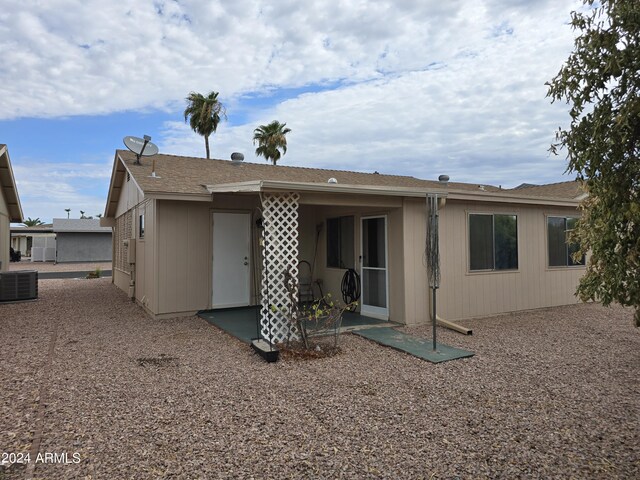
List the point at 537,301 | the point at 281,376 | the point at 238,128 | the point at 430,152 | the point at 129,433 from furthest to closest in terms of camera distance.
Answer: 1. the point at 238,128
2. the point at 430,152
3. the point at 537,301
4. the point at 281,376
5. the point at 129,433

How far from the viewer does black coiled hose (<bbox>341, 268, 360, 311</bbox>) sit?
26.3ft

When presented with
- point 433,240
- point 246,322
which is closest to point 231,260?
point 246,322

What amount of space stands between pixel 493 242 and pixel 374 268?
8.65ft

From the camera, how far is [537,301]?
8898 mm

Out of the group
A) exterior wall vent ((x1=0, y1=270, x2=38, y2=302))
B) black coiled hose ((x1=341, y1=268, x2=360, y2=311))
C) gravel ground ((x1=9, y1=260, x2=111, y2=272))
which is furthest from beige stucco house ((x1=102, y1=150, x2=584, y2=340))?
gravel ground ((x1=9, y1=260, x2=111, y2=272))

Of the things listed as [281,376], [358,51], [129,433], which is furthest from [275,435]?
[358,51]

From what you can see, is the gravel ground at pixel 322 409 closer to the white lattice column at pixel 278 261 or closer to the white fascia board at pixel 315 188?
the white lattice column at pixel 278 261

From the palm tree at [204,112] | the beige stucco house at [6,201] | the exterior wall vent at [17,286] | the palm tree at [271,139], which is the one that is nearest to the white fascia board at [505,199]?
the exterior wall vent at [17,286]

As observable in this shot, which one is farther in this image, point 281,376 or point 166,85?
point 166,85

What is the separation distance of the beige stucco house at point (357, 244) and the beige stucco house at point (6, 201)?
461 centimetres

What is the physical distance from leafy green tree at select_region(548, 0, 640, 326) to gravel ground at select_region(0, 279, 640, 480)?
147 cm

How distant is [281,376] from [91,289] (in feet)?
36.2

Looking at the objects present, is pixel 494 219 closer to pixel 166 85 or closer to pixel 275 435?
pixel 275 435

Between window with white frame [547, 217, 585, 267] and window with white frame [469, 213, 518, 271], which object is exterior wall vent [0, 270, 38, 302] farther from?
window with white frame [547, 217, 585, 267]
